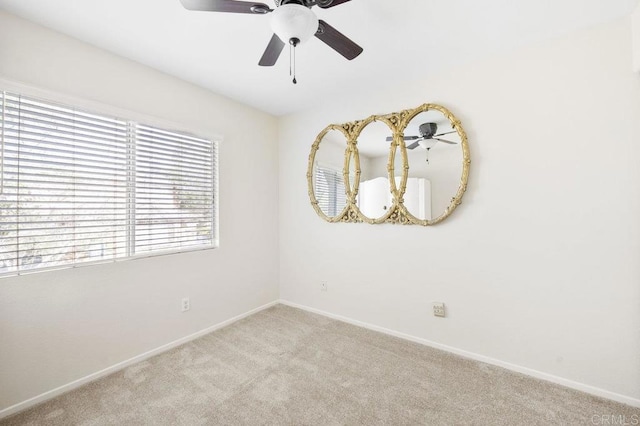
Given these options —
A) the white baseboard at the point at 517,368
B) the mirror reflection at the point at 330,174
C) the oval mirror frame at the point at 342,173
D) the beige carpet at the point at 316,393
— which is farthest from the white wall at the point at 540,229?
the mirror reflection at the point at 330,174

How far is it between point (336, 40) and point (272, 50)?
38 centimetres

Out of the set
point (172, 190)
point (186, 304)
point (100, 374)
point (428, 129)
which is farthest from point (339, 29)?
point (100, 374)

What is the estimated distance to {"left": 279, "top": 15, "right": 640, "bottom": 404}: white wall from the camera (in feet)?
5.80

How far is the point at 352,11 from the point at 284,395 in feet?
8.25

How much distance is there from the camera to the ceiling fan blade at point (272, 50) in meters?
1.54

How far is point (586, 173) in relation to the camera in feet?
6.09

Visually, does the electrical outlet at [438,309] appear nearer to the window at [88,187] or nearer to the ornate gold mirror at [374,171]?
the ornate gold mirror at [374,171]

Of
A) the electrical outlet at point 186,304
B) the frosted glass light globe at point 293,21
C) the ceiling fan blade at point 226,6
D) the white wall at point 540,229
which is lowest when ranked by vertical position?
the electrical outlet at point 186,304

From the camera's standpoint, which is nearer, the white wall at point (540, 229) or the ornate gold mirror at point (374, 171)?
the white wall at point (540, 229)

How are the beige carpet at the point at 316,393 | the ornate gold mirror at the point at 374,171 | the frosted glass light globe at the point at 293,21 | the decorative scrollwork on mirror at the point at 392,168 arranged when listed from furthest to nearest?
the ornate gold mirror at the point at 374,171, the decorative scrollwork on mirror at the point at 392,168, the beige carpet at the point at 316,393, the frosted glass light globe at the point at 293,21

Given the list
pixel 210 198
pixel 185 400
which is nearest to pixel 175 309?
pixel 185 400

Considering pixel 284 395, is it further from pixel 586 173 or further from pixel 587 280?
pixel 586 173

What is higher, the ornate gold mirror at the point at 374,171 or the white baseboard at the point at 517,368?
the ornate gold mirror at the point at 374,171

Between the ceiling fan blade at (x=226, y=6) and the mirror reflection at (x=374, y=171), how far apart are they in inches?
65.8
